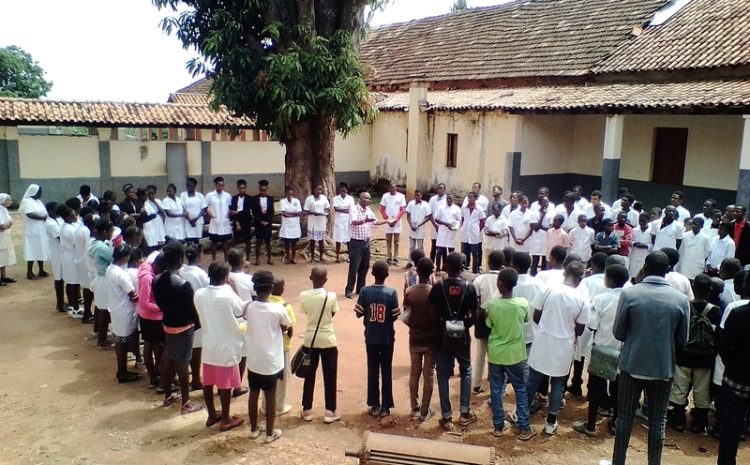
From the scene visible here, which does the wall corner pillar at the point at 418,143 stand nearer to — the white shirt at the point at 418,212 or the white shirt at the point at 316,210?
the white shirt at the point at 316,210

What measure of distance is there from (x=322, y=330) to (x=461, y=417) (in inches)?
58.7

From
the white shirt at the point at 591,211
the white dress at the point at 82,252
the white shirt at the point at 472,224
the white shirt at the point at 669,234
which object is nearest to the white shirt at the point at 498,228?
the white shirt at the point at 472,224

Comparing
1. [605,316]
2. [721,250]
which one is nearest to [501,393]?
[605,316]

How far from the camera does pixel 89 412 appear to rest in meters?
5.70

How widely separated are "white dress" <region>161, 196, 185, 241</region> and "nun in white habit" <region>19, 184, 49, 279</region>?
6.39 ft

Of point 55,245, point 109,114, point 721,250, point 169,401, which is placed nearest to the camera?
point 169,401

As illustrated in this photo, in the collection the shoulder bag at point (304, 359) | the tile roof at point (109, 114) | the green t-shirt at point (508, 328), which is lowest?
the shoulder bag at point (304, 359)

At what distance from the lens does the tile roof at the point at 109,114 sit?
667 inches

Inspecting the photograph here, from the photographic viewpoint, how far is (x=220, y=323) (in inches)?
203

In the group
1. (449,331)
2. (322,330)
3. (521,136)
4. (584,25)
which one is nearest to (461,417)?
(449,331)

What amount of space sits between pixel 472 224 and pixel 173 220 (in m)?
5.37

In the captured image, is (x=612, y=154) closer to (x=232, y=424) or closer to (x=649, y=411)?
(x=649, y=411)

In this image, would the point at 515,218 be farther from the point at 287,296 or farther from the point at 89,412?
the point at 89,412

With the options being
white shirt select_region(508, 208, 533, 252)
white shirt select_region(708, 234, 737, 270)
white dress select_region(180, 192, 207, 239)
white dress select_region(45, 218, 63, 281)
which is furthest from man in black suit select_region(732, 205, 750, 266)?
white dress select_region(45, 218, 63, 281)
